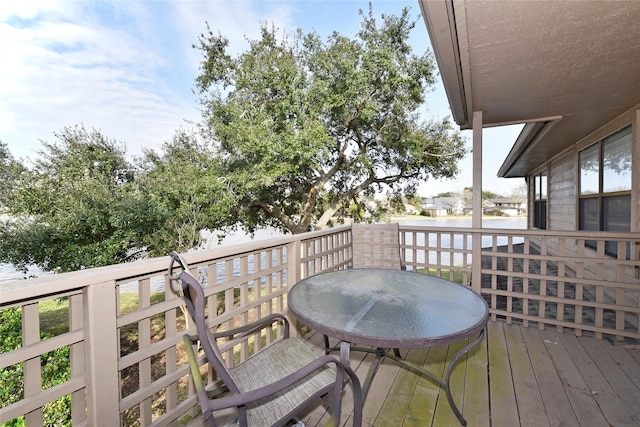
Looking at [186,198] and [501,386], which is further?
[186,198]

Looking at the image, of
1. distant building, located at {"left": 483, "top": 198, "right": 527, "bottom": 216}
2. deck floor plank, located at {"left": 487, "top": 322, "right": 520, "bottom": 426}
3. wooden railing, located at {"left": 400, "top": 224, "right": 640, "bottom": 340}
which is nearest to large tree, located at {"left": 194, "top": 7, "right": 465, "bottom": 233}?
wooden railing, located at {"left": 400, "top": 224, "right": 640, "bottom": 340}

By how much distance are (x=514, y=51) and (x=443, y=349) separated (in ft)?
8.30

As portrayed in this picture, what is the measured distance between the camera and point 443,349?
2535mm

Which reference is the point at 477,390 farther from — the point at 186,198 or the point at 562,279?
the point at 186,198

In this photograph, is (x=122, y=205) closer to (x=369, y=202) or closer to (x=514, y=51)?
(x=514, y=51)

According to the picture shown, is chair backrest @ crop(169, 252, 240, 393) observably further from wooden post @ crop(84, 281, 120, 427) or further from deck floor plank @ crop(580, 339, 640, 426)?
deck floor plank @ crop(580, 339, 640, 426)

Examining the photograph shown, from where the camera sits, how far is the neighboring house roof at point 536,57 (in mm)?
1852

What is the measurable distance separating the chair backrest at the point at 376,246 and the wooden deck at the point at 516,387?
96 cm

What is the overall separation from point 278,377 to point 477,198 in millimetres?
3198

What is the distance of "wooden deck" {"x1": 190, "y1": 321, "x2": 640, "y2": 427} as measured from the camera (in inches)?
Result: 67.8

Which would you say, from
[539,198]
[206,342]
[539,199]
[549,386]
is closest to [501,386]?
[549,386]

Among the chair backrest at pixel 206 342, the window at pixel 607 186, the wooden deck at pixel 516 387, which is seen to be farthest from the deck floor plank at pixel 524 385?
the window at pixel 607 186

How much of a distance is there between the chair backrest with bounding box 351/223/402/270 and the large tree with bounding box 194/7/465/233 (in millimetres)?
5429

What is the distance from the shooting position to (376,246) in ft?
10.5
